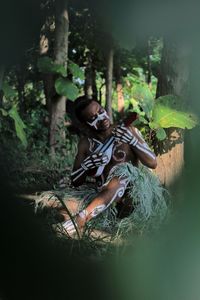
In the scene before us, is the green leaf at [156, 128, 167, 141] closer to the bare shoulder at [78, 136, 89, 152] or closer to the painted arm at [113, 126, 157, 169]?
the painted arm at [113, 126, 157, 169]

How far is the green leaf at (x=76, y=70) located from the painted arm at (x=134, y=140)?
1.78 feet

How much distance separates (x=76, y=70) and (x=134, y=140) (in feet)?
2.48

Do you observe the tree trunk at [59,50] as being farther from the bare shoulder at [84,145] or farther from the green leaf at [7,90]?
the bare shoulder at [84,145]

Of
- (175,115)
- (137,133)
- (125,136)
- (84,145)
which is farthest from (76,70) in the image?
(84,145)

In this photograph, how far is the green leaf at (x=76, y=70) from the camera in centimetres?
48

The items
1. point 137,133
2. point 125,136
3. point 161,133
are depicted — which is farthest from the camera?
point 125,136

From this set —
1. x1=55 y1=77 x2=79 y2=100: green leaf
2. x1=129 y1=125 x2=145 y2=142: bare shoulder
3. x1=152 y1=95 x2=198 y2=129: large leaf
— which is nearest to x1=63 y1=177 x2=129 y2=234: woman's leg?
x1=129 y1=125 x2=145 y2=142: bare shoulder

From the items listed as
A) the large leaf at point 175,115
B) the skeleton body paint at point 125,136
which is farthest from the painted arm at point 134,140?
the large leaf at point 175,115

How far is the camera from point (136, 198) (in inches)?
52.6

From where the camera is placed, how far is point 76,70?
518 millimetres

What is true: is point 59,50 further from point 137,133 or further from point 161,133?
point 137,133

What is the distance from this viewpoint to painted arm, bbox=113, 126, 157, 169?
1.11 meters

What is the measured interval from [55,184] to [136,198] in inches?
11.1

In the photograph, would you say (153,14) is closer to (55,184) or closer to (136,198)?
(55,184)
